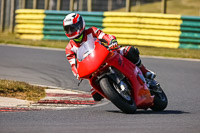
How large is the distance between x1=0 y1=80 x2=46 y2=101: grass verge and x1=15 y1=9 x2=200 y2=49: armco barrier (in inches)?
298

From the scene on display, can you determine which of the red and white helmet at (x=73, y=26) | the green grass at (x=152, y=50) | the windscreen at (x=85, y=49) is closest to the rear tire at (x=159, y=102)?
the windscreen at (x=85, y=49)

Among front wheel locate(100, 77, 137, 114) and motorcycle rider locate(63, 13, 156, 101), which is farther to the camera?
motorcycle rider locate(63, 13, 156, 101)

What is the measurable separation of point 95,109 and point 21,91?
1995 mm

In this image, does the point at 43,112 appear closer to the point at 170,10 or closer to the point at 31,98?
the point at 31,98

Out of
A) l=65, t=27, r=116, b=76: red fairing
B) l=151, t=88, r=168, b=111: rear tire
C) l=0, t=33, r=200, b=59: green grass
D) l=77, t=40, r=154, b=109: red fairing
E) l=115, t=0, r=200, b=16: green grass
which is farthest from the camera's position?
l=115, t=0, r=200, b=16: green grass

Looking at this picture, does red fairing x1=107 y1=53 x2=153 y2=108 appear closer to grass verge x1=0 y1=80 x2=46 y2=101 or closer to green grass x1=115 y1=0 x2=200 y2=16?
grass verge x1=0 y1=80 x2=46 y2=101

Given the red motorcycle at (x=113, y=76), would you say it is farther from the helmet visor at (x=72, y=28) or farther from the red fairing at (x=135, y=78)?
the helmet visor at (x=72, y=28)

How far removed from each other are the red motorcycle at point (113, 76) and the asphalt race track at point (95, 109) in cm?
24

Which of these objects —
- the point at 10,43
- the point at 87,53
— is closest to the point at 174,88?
the point at 87,53


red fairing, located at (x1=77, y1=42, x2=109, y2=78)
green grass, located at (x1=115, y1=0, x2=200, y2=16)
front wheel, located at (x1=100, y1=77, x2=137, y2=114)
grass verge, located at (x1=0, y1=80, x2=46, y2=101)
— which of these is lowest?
grass verge, located at (x1=0, y1=80, x2=46, y2=101)

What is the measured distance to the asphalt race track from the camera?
18.8 feet

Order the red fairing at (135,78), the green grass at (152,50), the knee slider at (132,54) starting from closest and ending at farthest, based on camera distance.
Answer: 1. the red fairing at (135,78)
2. the knee slider at (132,54)
3. the green grass at (152,50)

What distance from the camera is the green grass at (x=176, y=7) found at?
122 feet

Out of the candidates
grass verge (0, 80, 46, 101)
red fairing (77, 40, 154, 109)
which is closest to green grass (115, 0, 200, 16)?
grass verge (0, 80, 46, 101)
